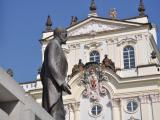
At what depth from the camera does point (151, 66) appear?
29.2 m

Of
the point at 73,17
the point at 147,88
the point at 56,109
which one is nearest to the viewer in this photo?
the point at 56,109

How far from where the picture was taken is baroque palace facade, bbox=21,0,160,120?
2853cm

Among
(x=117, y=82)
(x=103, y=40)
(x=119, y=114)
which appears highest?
(x=103, y=40)

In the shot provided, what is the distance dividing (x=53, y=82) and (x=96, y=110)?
21.8m

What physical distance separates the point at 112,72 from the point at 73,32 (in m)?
4.41

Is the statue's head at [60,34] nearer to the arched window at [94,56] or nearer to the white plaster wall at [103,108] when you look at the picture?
the white plaster wall at [103,108]

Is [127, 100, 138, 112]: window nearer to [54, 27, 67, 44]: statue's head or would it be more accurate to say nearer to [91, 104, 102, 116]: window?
[91, 104, 102, 116]: window

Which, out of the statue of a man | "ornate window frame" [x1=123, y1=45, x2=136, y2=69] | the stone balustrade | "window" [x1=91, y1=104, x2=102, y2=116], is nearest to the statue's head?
the statue of a man

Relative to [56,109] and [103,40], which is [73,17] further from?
[56,109]

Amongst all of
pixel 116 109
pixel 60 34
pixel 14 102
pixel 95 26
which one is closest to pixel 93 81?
pixel 116 109

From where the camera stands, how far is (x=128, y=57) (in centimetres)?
3020

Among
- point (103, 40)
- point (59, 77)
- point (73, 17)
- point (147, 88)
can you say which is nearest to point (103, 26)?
point (103, 40)

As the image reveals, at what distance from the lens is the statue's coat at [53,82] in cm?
733

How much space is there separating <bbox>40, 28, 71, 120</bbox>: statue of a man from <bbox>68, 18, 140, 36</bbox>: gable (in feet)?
76.5
